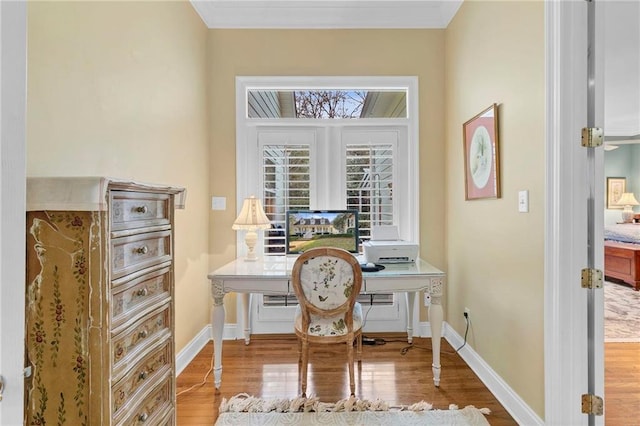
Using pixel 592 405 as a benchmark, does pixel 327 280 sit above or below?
above

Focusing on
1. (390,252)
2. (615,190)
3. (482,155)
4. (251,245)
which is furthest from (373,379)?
(615,190)

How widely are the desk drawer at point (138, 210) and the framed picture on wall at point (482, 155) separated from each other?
77.2 inches

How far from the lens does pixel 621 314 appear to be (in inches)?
134

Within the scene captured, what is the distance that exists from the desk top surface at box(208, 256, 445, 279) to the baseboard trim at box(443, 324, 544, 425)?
72 centimetres

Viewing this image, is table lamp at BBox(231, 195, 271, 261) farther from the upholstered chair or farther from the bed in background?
the bed in background

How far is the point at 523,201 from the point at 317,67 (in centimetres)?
212

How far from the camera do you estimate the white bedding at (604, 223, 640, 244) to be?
3.36 meters

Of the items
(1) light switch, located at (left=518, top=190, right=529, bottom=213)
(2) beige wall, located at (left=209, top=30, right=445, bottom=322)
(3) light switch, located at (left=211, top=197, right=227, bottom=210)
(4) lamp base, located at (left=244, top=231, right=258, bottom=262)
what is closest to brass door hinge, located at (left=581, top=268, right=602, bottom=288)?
(1) light switch, located at (left=518, top=190, right=529, bottom=213)

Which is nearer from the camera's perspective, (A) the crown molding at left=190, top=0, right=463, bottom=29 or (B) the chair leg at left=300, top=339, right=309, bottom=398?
(B) the chair leg at left=300, top=339, right=309, bottom=398

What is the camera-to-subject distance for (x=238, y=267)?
252 centimetres

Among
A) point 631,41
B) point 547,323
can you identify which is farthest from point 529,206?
point 631,41

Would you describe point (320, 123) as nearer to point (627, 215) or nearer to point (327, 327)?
point (327, 327)

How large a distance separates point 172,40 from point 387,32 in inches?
74.0

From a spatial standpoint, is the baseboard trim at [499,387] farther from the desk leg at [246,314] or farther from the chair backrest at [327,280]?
the desk leg at [246,314]
